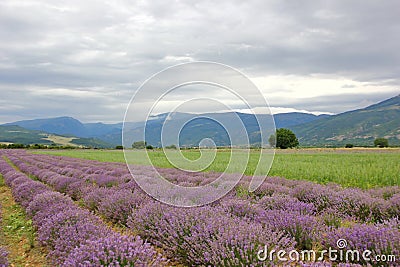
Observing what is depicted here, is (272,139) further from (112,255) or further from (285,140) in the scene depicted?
(285,140)

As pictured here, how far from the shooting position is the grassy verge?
4.20 m

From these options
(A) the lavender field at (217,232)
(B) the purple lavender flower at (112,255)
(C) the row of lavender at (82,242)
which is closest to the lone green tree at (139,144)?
(A) the lavender field at (217,232)

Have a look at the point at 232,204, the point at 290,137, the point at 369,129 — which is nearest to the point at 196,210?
the point at 232,204

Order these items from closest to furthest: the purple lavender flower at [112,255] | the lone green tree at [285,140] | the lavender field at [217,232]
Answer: the purple lavender flower at [112,255] → the lavender field at [217,232] → the lone green tree at [285,140]

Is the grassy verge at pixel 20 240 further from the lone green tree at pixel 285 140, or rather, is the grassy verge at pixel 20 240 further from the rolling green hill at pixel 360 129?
the rolling green hill at pixel 360 129

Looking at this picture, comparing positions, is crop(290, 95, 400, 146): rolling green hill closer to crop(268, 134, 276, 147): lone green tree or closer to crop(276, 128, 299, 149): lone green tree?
crop(276, 128, 299, 149): lone green tree

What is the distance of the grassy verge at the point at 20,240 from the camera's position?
4204 mm

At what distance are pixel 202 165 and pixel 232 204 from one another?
6448 millimetres

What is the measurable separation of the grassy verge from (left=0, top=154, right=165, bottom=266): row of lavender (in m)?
0.27

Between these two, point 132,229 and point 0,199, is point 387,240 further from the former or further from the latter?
point 0,199

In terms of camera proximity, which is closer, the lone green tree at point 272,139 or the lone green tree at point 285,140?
the lone green tree at point 272,139

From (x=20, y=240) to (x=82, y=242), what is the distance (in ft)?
8.21

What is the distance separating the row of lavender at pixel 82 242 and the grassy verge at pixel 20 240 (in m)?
0.27

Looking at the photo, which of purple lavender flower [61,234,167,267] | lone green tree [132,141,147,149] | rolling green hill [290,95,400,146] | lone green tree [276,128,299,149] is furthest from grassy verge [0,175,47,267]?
rolling green hill [290,95,400,146]
